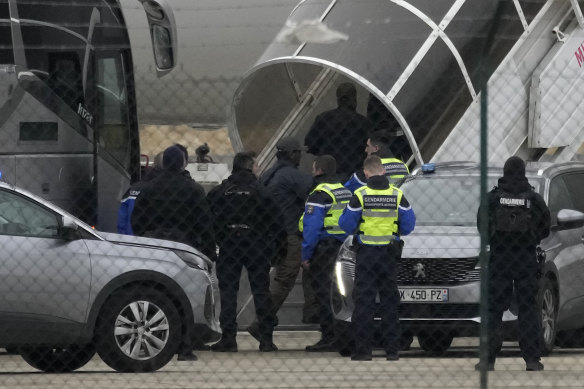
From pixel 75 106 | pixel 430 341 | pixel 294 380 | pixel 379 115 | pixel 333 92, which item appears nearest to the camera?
pixel 294 380

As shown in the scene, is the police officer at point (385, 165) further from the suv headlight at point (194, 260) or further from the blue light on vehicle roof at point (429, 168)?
the suv headlight at point (194, 260)

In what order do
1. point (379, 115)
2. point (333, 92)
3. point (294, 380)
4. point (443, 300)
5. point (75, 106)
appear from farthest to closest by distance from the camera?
point (333, 92) → point (379, 115) → point (75, 106) → point (443, 300) → point (294, 380)

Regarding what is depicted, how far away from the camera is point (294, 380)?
11680 millimetres

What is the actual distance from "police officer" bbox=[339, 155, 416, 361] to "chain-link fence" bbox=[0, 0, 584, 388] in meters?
0.02

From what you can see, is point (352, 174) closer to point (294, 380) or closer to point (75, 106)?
point (75, 106)

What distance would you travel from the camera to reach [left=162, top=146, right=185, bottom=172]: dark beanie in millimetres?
14008

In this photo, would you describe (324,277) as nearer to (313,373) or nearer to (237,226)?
(237,226)

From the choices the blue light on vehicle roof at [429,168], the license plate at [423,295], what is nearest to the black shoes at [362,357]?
the license plate at [423,295]

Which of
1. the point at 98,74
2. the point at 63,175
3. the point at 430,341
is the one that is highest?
the point at 98,74

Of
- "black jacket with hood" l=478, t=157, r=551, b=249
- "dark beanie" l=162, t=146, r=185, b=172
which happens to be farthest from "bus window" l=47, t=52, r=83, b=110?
"black jacket with hood" l=478, t=157, r=551, b=249

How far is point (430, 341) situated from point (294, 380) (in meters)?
3.61

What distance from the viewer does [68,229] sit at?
1245cm

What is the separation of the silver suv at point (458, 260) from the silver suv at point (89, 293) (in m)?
1.74

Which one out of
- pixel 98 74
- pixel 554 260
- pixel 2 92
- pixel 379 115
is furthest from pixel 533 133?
pixel 2 92
